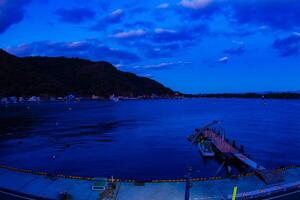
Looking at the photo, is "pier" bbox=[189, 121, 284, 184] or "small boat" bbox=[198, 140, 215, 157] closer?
"pier" bbox=[189, 121, 284, 184]

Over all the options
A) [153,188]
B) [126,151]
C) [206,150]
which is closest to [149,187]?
[153,188]

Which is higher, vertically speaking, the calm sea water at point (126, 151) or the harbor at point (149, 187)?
the harbor at point (149, 187)

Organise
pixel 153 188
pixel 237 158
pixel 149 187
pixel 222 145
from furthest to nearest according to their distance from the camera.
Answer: pixel 222 145
pixel 237 158
pixel 149 187
pixel 153 188

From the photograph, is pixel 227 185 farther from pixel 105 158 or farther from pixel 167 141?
pixel 167 141

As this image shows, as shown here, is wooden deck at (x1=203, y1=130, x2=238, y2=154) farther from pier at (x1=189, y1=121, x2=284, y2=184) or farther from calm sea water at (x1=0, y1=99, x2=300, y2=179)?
calm sea water at (x1=0, y1=99, x2=300, y2=179)

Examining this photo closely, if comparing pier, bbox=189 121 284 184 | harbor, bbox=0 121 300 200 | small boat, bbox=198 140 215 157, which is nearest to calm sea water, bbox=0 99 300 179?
small boat, bbox=198 140 215 157

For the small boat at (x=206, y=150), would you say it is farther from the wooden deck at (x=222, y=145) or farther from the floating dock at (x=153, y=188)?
the floating dock at (x=153, y=188)

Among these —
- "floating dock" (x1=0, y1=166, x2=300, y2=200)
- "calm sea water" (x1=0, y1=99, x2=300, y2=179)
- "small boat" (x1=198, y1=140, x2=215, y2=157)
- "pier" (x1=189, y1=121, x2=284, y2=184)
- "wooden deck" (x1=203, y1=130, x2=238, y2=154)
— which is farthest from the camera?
"wooden deck" (x1=203, y1=130, x2=238, y2=154)

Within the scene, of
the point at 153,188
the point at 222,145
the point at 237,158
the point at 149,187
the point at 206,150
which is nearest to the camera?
the point at 153,188

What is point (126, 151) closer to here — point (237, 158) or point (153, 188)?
point (237, 158)

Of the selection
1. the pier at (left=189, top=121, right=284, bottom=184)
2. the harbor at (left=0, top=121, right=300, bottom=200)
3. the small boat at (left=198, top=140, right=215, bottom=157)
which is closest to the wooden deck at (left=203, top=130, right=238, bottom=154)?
the pier at (left=189, top=121, right=284, bottom=184)

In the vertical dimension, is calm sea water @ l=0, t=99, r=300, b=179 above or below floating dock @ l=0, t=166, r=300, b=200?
below

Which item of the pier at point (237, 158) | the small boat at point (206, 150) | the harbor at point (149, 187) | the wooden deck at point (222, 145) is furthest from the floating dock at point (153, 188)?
the wooden deck at point (222, 145)

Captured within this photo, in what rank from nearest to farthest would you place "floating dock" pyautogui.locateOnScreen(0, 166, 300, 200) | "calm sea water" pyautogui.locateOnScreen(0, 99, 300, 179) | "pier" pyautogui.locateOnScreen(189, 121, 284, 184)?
"floating dock" pyautogui.locateOnScreen(0, 166, 300, 200), "pier" pyautogui.locateOnScreen(189, 121, 284, 184), "calm sea water" pyautogui.locateOnScreen(0, 99, 300, 179)
